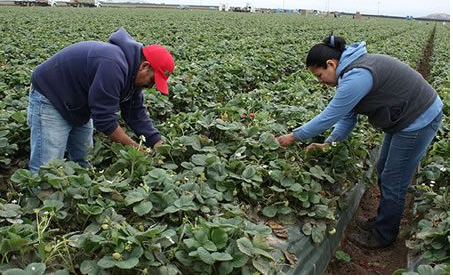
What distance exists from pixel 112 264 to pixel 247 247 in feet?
2.21

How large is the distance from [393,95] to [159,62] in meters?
1.69

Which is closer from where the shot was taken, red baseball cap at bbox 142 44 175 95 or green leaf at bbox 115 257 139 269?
green leaf at bbox 115 257 139 269

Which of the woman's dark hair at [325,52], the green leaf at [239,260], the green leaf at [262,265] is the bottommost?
the green leaf at [262,265]

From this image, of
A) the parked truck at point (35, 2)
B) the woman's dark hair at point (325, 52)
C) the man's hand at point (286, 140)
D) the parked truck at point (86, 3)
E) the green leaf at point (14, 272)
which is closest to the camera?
the green leaf at point (14, 272)

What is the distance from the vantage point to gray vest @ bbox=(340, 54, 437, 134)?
345cm

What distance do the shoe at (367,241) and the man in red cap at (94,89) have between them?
193cm

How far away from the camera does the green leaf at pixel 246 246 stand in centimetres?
243

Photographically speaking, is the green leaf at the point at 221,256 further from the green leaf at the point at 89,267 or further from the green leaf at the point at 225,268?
the green leaf at the point at 89,267

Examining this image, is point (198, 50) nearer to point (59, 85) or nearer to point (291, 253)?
point (59, 85)

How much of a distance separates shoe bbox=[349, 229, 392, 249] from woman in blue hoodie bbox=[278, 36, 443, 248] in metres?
0.37

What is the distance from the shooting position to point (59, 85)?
3580 mm

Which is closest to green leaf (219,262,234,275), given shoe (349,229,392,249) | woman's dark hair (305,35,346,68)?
woman's dark hair (305,35,346,68)

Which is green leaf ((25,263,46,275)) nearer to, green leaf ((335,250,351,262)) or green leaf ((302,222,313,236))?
green leaf ((302,222,313,236))

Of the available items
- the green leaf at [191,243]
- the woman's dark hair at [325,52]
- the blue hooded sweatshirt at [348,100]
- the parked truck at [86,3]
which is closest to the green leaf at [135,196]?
the green leaf at [191,243]
